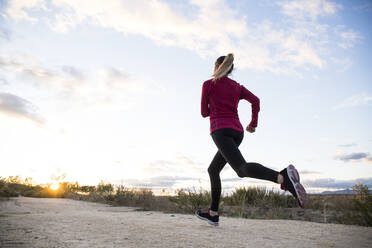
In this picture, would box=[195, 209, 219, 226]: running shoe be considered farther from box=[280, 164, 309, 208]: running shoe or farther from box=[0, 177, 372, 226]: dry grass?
box=[0, 177, 372, 226]: dry grass

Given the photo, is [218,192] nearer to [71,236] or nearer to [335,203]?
[71,236]

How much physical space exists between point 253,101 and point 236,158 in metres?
1.01

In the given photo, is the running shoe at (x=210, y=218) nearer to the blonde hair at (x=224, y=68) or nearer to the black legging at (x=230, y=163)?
Answer: the black legging at (x=230, y=163)

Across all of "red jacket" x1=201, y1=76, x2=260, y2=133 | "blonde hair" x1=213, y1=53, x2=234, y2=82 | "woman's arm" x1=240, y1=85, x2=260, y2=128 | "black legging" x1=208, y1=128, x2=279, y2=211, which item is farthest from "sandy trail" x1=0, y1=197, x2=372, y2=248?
"blonde hair" x1=213, y1=53, x2=234, y2=82

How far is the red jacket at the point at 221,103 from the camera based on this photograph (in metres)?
3.45

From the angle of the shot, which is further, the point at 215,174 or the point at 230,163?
the point at 215,174

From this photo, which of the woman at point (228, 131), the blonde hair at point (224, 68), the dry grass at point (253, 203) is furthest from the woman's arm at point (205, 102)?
the dry grass at point (253, 203)

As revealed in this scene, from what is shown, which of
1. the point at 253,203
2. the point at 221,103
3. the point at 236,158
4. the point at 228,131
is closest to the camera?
the point at 236,158

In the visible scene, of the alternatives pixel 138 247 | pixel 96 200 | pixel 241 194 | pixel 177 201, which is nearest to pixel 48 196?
pixel 96 200

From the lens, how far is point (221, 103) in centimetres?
351

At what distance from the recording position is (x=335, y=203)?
762 cm

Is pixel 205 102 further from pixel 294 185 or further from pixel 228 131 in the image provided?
pixel 294 185

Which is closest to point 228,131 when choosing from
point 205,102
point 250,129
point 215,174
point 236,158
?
point 236,158

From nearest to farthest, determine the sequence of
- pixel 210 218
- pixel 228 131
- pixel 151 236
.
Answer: pixel 151 236
pixel 228 131
pixel 210 218
